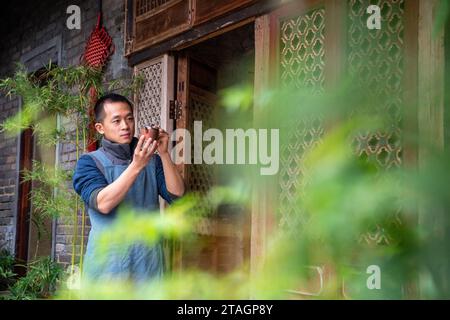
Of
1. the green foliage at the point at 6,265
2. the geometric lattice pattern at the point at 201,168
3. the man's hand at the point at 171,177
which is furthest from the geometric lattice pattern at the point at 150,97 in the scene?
the green foliage at the point at 6,265

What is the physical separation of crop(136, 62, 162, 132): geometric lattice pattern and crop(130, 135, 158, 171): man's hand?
2.16m

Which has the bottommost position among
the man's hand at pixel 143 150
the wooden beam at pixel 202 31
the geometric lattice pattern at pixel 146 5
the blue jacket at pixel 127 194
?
the blue jacket at pixel 127 194

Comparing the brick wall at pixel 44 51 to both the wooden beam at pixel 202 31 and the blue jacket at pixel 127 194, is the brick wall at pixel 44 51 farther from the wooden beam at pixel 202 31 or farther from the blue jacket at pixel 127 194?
the blue jacket at pixel 127 194

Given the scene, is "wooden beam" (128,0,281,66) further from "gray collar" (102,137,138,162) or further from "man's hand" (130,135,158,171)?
"man's hand" (130,135,158,171)

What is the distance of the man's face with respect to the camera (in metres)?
2.29

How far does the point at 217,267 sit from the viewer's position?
4.12m

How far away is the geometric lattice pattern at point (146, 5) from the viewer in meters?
4.02

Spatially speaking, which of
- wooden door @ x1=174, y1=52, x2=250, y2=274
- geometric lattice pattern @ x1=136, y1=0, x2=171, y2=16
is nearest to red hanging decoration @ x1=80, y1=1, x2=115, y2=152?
geometric lattice pattern @ x1=136, y1=0, x2=171, y2=16

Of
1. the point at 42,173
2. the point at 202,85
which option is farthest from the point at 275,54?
the point at 42,173

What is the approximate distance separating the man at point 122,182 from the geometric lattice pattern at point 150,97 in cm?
155

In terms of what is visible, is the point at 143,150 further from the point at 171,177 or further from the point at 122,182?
the point at 171,177

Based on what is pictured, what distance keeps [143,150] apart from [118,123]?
0.61 metres

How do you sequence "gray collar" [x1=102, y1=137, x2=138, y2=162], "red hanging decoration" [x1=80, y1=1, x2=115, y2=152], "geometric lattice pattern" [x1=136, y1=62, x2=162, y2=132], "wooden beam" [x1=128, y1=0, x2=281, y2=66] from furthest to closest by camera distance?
"red hanging decoration" [x1=80, y1=1, x2=115, y2=152], "geometric lattice pattern" [x1=136, y1=62, x2=162, y2=132], "wooden beam" [x1=128, y1=0, x2=281, y2=66], "gray collar" [x1=102, y1=137, x2=138, y2=162]

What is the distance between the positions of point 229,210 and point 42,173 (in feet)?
5.45
